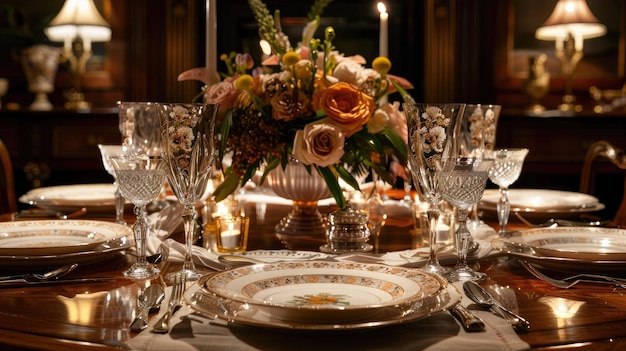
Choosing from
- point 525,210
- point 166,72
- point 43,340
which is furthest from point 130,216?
point 166,72

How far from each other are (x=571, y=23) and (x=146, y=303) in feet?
10.6

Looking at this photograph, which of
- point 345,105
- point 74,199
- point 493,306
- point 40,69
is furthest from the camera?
point 40,69

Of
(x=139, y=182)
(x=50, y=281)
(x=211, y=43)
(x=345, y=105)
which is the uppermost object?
(x=211, y=43)

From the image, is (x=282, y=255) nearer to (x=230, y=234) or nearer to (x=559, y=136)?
(x=230, y=234)

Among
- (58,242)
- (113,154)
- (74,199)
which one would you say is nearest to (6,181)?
(74,199)

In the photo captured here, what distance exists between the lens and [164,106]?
36.6 inches

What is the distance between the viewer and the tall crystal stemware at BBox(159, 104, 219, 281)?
0.93 metres

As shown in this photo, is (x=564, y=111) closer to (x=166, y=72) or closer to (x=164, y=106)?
(x=166, y=72)

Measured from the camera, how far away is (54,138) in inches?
136

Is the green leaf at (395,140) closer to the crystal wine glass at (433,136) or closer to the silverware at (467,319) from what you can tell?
the crystal wine glass at (433,136)

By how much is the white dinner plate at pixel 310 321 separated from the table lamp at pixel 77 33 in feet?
10.1

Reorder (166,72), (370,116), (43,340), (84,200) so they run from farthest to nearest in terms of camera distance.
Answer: (166,72) < (84,200) < (370,116) < (43,340)

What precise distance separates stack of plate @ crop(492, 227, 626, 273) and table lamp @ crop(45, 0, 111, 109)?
2.90m

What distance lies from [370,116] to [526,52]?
2.81 m
